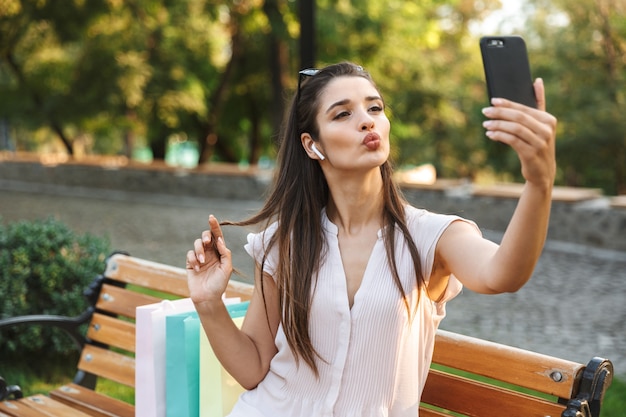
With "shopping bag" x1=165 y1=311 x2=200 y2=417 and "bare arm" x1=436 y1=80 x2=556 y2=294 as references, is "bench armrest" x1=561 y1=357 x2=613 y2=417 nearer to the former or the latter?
"bare arm" x1=436 y1=80 x2=556 y2=294

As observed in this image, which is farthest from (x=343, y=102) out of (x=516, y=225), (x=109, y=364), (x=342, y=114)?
(x=109, y=364)

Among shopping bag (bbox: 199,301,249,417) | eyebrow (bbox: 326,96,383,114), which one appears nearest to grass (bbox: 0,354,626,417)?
shopping bag (bbox: 199,301,249,417)

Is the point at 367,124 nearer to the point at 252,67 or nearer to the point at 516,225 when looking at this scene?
the point at 516,225

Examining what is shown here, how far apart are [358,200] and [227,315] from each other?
54 centimetres

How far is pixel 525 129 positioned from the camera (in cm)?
165

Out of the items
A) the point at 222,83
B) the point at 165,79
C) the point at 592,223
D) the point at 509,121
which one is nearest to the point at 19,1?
the point at 165,79

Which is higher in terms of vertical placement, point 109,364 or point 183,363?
point 183,363

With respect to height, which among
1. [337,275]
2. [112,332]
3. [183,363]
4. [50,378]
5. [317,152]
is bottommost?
[50,378]

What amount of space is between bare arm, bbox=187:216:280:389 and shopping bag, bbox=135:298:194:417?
36 cm

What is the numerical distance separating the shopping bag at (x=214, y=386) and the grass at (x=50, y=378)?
6.88 feet

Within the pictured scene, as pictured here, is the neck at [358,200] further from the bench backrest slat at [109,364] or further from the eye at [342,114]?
the bench backrest slat at [109,364]

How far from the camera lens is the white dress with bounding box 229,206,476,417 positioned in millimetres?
2447

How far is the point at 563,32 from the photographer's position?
1933cm

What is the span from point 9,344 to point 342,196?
10.9ft
